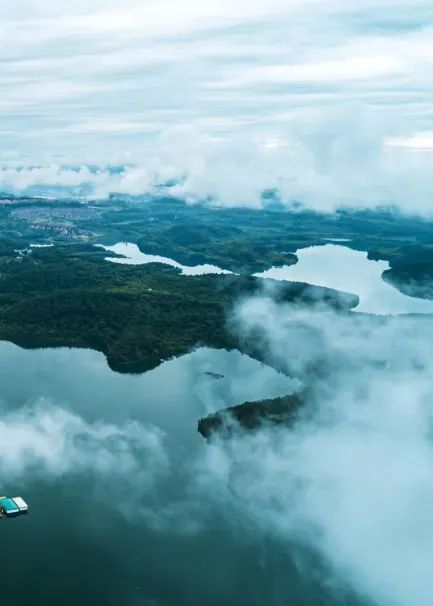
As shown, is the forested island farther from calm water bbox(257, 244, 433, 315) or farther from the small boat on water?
the small boat on water

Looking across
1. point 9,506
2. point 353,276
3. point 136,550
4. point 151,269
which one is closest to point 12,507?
point 9,506

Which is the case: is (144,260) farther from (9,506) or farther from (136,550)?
A: (136,550)

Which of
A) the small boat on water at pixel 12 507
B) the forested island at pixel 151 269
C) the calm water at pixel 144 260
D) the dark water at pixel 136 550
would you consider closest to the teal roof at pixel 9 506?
the small boat on water at pixel 12 507

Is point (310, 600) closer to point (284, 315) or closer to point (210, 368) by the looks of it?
point (210, 368)

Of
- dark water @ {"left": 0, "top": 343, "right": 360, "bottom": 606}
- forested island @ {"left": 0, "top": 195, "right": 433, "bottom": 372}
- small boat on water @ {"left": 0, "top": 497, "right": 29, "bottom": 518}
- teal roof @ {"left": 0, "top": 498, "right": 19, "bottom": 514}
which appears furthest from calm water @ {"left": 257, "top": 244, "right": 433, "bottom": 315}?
teal roof @ {"left": 0, "top": 498, "right": 19, "bottom": 514}

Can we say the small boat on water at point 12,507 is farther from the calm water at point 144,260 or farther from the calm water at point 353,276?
the calm water at point 144,260

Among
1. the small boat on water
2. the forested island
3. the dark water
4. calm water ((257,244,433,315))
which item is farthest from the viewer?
calm water ((257,244,433,315))
